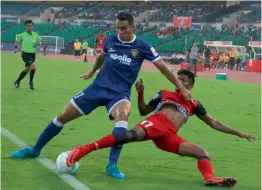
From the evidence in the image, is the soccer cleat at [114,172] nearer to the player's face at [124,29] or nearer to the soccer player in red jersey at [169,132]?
the soccer player in red jersey at [169,132]

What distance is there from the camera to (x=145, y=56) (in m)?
7.25

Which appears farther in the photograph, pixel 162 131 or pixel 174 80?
pixel 174 80

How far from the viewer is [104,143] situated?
665 cm

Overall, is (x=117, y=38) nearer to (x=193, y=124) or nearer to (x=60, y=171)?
(x=60, y=171)

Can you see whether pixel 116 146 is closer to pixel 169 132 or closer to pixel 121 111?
pixel 121 111

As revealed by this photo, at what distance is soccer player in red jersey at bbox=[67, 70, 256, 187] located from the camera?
6613 millimetres

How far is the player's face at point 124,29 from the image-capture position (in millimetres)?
7121

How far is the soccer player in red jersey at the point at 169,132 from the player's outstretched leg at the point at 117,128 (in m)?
0.20

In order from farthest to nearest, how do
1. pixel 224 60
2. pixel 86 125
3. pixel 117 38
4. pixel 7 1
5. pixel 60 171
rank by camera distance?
pixel 7 1, pixel 224 60, pixel 86 125, pixel 117 38, pixel 60 171

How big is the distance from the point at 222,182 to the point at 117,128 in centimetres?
132

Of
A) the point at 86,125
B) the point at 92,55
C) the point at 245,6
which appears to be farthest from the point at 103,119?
the point at 245,6

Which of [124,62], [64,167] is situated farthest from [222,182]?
[124,62]

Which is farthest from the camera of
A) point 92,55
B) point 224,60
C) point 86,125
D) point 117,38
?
point 92,55

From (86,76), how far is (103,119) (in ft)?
13.7
